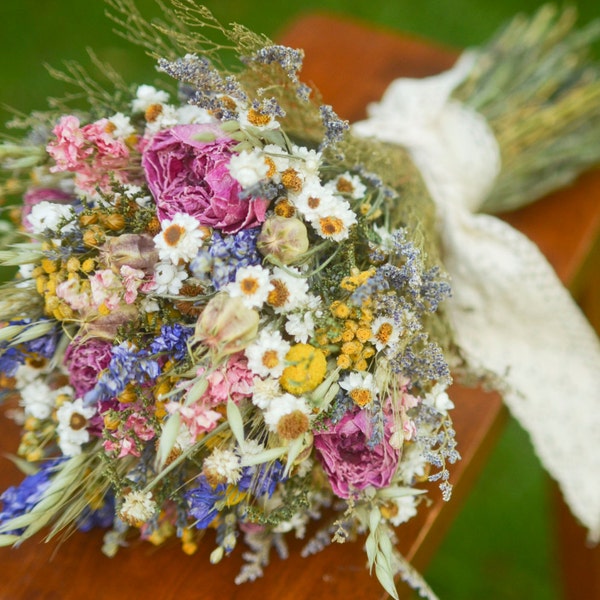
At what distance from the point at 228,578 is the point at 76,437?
30 centimetres

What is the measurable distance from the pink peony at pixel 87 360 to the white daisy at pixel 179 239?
15cm

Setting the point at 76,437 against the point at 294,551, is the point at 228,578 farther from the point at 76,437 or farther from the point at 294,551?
the point at 76,437

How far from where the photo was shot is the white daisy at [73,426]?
0.83 metres

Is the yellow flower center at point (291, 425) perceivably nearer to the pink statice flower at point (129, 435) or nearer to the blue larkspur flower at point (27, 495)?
the pink statice flower at point (129, 435)

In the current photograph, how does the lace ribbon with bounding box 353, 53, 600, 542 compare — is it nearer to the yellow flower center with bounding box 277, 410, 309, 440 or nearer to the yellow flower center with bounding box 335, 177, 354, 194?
the yellow flower center with bounding box 335, 177, 354, 194

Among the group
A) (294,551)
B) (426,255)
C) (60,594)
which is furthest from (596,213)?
(60,594)

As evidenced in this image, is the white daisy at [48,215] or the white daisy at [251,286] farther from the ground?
the white daisy at [48,215]

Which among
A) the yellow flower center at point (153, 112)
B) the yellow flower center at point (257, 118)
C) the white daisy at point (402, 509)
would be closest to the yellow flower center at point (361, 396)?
the white daisy at point (402, 509)

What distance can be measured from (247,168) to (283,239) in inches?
3.5

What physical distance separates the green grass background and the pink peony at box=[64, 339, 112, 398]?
4.33 ft

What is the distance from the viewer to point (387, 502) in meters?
0.89

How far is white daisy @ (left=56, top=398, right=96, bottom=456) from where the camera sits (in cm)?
83

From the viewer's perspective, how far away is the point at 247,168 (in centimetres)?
71

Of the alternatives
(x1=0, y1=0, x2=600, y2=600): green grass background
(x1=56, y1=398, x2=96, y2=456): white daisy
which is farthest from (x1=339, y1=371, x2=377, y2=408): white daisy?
(x1=0, y1=0, x2=600, y2=600): green grass background
